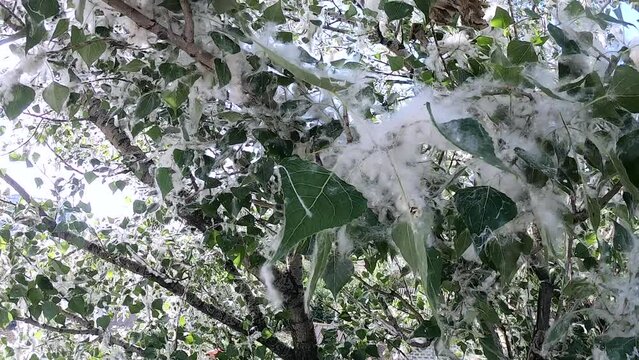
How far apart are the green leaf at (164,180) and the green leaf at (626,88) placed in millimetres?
376

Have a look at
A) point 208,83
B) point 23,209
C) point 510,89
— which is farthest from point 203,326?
point 510,89

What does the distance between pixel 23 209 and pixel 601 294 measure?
928mm

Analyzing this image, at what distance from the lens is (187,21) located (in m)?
0.40

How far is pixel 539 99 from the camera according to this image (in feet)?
1.13

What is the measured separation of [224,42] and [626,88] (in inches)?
10.4

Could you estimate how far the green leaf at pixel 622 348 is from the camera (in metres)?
0.39

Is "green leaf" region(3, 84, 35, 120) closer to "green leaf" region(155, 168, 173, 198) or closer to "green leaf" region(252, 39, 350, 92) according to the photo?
"green leaf" region(155, 168, 173, 198)

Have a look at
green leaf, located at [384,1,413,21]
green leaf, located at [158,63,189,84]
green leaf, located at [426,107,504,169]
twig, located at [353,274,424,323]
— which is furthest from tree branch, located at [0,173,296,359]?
green leaf, located at [426,107,504,169]

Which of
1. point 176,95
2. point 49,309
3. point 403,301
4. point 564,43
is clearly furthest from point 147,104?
point 403,301

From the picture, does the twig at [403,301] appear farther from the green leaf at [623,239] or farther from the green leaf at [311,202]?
the green leaf at [311,202]

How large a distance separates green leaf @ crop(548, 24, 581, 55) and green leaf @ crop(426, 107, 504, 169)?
12 centimetres

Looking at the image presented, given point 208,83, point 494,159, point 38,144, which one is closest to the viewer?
point 494,159

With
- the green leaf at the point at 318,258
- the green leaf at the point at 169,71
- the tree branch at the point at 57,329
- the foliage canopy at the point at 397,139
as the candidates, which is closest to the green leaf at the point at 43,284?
the foliage canopy at the point at 397,139

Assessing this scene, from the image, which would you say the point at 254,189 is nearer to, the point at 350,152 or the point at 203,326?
the point at 350,152
